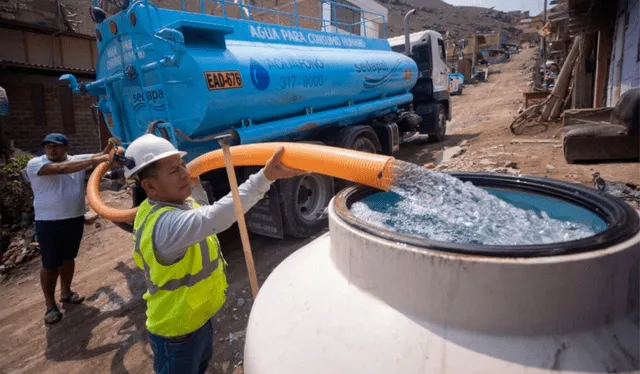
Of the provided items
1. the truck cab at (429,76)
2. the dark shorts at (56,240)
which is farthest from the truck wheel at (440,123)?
the dark shorts at (56,240)

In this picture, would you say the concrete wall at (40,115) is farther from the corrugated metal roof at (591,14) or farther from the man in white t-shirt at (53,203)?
the corrugated metal roof at (591,14)

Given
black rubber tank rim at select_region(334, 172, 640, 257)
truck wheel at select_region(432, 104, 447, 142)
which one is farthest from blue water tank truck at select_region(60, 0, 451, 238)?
truck wheel at select_region(432, 104, 447, 142)

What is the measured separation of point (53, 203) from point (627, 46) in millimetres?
9261

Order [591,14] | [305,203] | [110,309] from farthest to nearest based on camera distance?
[591,14] → [305,203] → [110,309]

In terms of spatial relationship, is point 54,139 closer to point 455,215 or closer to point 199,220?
point 199,220

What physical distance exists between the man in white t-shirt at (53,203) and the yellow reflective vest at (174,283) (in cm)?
234

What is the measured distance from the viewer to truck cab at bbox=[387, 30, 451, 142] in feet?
32.6

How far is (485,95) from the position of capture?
21.9 meters

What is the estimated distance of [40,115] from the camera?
920 centimetres

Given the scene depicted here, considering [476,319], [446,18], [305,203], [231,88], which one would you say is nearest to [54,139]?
[231,88]

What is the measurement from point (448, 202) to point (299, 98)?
3425mm

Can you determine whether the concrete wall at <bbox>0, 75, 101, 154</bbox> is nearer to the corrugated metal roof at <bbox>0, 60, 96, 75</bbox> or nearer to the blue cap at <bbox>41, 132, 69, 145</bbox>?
the corrugated metal roof at <bbox>0, 60, 96, 75</bbox>

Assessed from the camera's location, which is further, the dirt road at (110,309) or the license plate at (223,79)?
the license plate at (223,79)

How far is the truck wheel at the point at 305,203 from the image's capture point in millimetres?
4566
